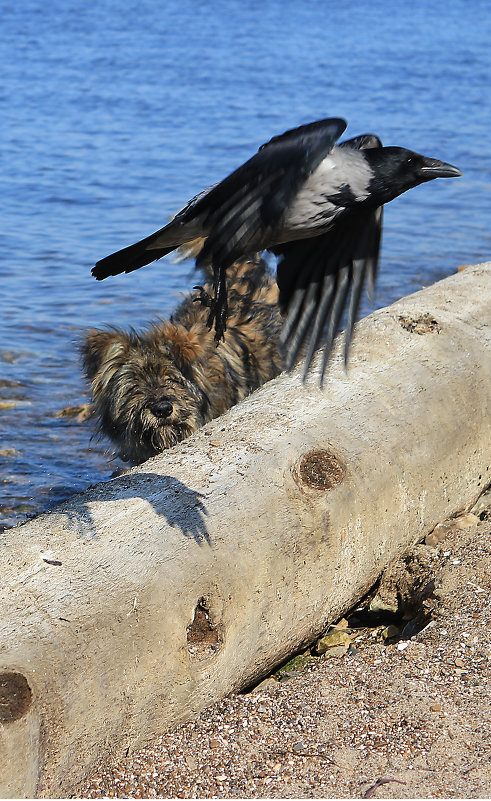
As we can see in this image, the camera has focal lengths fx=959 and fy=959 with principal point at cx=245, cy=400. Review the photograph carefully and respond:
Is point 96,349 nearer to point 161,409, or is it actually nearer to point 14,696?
point 161,409

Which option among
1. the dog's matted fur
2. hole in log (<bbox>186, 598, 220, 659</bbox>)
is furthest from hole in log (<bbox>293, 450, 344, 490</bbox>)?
the dog's matted fur

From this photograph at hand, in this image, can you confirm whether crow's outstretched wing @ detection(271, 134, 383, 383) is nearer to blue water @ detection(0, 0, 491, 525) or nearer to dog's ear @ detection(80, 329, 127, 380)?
blue water @ detection(0, 0, 491, 525)

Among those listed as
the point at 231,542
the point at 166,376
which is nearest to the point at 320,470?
the point at 231,542

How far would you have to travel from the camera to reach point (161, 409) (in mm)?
5445

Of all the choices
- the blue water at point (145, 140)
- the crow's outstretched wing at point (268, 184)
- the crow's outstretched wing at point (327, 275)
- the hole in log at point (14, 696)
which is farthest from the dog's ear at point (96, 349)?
the hole in log at point (14, 696)

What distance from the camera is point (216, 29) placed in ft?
92.4

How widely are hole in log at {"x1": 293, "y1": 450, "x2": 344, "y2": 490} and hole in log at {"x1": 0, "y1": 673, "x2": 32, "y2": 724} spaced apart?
1502 millimetres

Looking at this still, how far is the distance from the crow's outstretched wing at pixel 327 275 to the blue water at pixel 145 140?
481mm

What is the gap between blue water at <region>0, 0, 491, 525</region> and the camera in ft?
25.4

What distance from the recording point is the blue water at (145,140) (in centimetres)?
775

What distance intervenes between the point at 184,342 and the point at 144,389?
397mm

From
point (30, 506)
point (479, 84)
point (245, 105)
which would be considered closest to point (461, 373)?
point (30, 506)

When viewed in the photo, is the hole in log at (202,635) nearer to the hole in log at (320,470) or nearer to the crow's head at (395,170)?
the hole in log at (320,470)

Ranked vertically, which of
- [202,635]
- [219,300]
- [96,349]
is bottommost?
[202,635]
